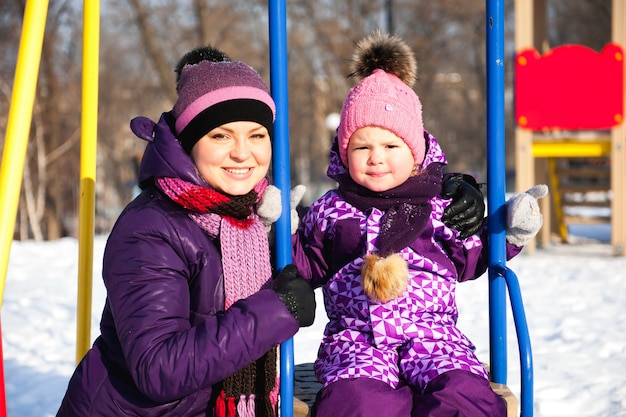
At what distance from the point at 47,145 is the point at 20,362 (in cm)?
1498

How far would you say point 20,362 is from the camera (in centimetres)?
450

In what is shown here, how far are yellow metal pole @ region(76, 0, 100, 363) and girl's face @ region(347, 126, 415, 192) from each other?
0.85 m

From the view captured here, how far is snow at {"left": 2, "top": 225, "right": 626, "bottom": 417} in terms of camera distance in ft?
12.2

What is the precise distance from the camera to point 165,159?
1.91 metres

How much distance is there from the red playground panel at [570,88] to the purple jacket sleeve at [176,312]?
6197mm

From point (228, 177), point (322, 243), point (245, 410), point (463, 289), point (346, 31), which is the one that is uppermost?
point (346, 31)

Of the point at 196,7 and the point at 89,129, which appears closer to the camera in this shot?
the point at 89,129

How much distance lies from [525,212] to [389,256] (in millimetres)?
442

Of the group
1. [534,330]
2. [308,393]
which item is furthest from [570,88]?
[308,393]

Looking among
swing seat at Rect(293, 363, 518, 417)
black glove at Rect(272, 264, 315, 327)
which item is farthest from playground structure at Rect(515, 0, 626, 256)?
black glove at Rect(272, 264, 315, 327)

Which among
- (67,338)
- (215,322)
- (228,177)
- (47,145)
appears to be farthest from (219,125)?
(47,145)

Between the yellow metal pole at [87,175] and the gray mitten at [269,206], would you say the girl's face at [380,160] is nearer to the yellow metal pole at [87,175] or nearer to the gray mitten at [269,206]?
the gray mitten at [269,206]

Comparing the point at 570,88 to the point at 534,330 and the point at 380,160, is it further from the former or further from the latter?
the point at 380,160

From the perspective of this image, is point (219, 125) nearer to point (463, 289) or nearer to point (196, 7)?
point (463, 289)
